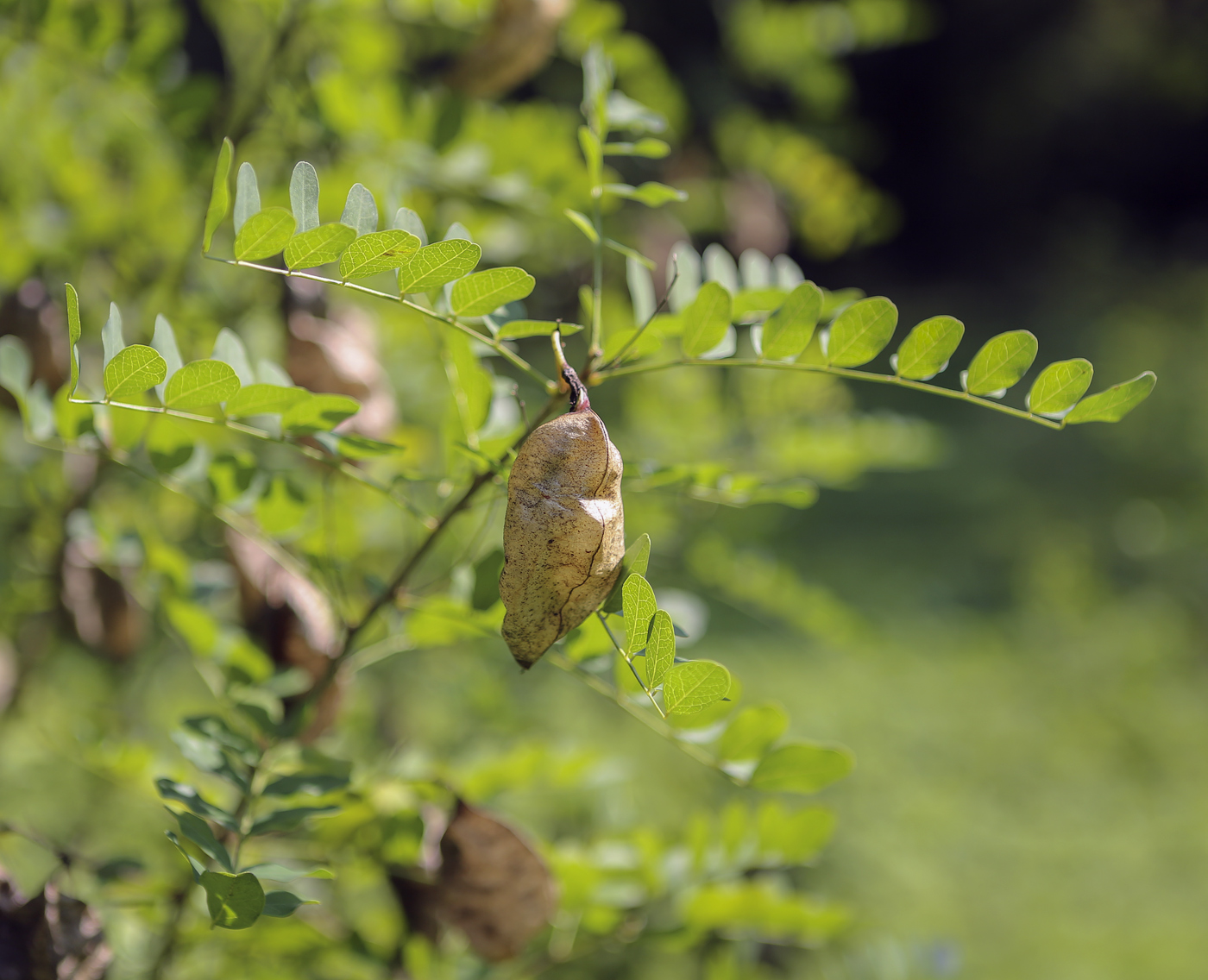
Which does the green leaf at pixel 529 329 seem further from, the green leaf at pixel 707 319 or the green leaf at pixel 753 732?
the green leaf at pixel 753 732

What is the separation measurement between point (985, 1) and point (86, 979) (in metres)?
7.35

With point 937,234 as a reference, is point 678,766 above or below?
above

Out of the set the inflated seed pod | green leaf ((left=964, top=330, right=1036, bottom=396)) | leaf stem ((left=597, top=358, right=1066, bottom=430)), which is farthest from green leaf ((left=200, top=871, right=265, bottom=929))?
green leaf ((left=964, top=330, right=1036, bottom=396))

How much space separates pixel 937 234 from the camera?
23.7ft

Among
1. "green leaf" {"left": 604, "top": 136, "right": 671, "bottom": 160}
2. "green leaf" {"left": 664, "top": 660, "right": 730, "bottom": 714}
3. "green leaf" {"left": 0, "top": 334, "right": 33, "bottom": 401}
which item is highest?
"green leaf" {"left": 604, "top": 136, "right": 671, "bottom": 160}

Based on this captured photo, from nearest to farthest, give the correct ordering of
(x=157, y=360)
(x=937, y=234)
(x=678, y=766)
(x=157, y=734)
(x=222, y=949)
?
(x=157, y=360)
(x=222, y=949)
(x=157, y=734)
(x=678, y=766)
(x=937, y=234)

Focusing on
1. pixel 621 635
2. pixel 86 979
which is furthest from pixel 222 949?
pixel 621 635

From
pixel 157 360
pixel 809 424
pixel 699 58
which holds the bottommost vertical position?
pixel 699 58

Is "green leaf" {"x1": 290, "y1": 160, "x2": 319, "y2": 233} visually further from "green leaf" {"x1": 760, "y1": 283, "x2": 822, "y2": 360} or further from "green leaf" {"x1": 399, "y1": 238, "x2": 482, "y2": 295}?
"green leaf" {"x1": 760, "y1": 283, "x2": 822, "y2": 360}

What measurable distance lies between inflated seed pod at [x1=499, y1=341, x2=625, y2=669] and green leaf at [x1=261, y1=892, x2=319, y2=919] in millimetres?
134

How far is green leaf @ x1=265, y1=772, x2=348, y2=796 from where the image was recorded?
1.44 feet

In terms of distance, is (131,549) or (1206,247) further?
(1206,247)

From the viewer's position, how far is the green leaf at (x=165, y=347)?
40 centimetres

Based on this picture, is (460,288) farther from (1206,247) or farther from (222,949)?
(1206,247)
